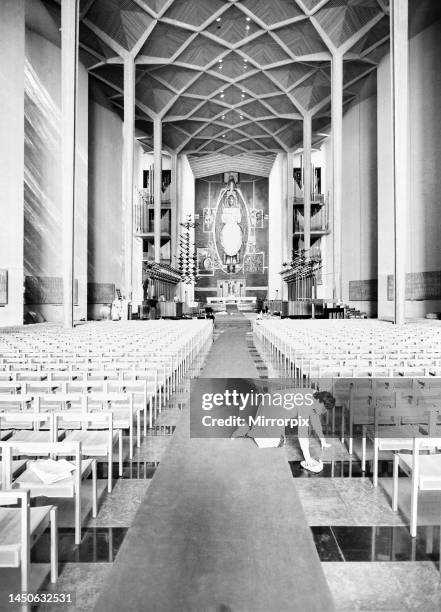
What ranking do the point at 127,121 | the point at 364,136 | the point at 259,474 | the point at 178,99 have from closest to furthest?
the point at 259,474 < the point at 127,121 < the point at 364,136 < the point at 178,99

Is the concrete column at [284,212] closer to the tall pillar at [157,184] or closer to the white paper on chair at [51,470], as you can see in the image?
the tall pillar at [157,184]

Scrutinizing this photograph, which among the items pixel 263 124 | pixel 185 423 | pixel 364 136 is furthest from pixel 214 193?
pixel 185 423

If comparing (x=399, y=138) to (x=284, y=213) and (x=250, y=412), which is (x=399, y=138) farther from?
(x=284, y=213)

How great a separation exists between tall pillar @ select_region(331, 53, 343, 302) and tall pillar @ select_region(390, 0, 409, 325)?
5.33 metres

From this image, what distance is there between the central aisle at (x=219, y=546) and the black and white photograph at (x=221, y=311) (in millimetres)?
17

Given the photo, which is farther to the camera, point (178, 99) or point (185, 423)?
point (178, 99)

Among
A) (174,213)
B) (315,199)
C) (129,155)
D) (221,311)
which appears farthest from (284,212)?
(129,155)

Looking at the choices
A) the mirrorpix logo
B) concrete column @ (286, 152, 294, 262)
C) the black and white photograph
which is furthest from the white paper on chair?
concrete column @ (286, 152, 294, 262)

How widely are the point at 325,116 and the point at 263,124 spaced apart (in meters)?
4.43

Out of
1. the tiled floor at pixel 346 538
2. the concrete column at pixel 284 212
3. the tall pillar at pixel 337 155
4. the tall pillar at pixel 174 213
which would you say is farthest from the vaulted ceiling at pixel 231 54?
the tiled floor at pixel 346 538

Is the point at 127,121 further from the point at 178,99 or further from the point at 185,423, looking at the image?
the point at 185,423

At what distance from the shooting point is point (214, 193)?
38.0m

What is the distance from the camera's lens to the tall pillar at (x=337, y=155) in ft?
65.9

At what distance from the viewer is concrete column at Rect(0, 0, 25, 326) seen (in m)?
15.3
